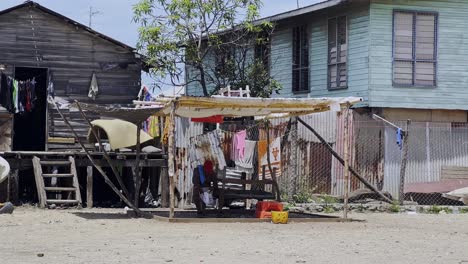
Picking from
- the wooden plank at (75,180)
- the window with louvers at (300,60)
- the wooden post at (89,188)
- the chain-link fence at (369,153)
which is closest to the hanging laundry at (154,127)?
the chain-link fence at (369,153)

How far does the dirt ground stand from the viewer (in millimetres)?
11695

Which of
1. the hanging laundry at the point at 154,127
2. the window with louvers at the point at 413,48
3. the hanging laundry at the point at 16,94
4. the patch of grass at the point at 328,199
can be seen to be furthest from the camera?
the window with louvers at the point at 413,48

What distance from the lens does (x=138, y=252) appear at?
1213 cm

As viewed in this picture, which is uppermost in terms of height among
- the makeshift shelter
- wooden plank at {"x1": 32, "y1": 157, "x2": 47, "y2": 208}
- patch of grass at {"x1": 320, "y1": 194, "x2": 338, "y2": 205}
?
the makeshift shelter

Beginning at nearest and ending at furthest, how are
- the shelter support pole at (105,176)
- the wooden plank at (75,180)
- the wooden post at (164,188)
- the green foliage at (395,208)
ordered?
1. the shelter support pole at (105,176)
2. the wooden plank at (75,180)
3. the green foliage at (395,208)
4. the wooden post at (164,188)

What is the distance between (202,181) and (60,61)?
8227mm

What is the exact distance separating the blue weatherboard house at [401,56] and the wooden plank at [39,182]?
9.06 meters

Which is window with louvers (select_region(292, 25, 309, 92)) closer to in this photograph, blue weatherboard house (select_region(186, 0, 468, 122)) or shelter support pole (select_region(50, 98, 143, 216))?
blue weatherboard house (select_region(186, 0, 468, 122))

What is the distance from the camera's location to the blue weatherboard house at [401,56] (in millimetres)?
24766

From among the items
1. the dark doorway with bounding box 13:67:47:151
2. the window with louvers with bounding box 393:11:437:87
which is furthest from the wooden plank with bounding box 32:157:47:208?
the window with louvers with bounding box 393:11:437:87

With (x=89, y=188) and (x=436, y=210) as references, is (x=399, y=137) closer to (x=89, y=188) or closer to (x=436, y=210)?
(x=436, y=210)

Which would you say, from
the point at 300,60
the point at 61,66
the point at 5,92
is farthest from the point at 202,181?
the point at 300,60

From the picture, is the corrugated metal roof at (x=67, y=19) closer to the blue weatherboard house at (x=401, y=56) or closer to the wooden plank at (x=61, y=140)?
the wooden plank at (x=61, y=140)

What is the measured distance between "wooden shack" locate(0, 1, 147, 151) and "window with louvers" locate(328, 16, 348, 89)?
5.62m
